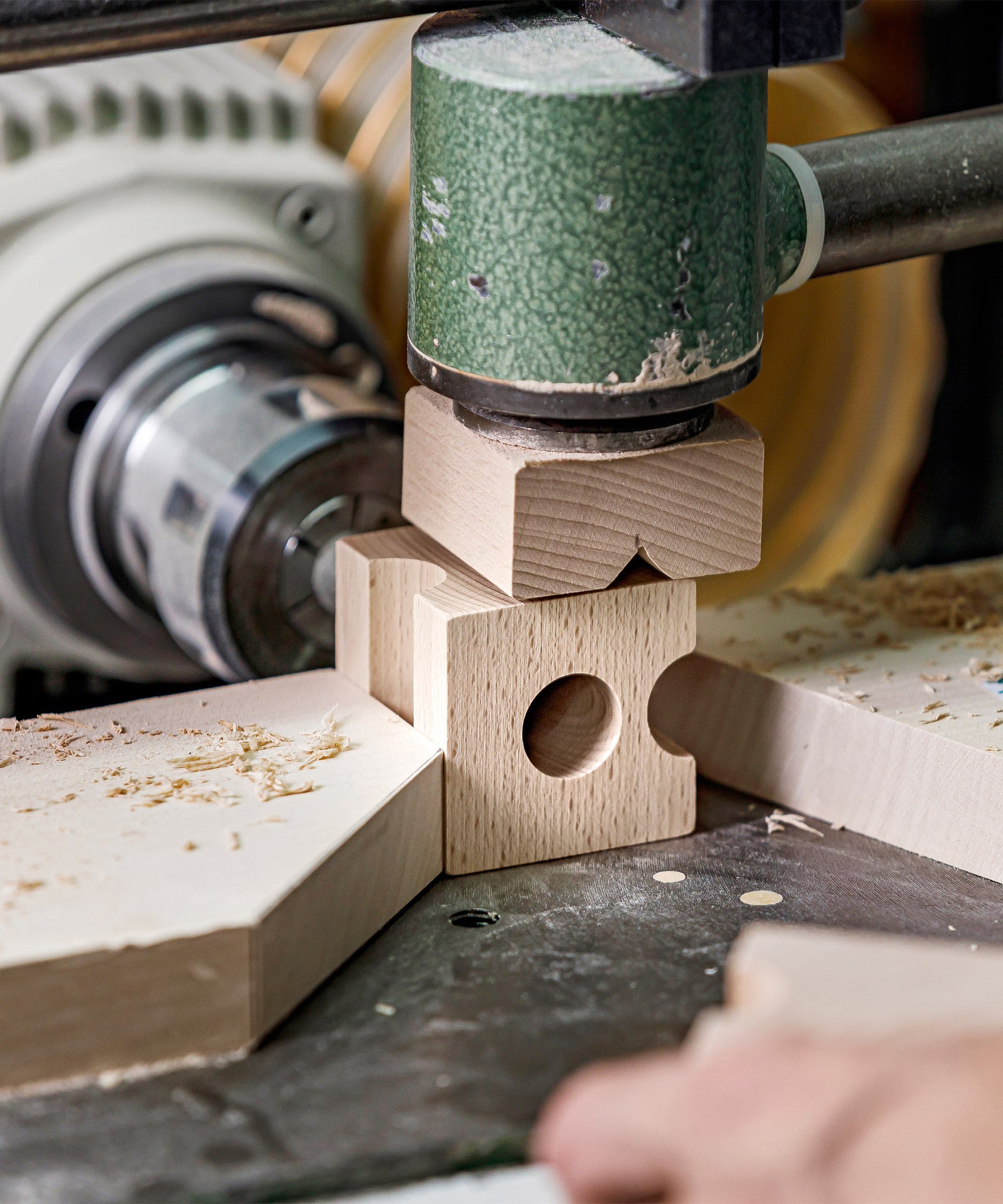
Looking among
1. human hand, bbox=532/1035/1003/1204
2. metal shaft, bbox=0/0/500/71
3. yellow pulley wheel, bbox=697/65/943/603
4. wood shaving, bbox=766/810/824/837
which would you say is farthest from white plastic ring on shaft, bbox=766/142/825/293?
yellow pulley wheel, bbox=697/65/943/603

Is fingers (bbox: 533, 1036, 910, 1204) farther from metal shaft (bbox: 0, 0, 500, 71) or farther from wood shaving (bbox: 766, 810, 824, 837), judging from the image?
metal shaft (bbox: 0, 0, 500, 71)

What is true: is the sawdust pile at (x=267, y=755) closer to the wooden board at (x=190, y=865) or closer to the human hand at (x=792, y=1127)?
the wooden board at (x=190, y=865)

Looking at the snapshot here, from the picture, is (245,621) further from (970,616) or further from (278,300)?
(970,616)

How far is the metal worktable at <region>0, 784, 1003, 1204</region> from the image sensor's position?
665 mm

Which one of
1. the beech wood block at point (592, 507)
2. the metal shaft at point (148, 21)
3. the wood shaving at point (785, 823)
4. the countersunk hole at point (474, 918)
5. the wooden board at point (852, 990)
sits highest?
the metal shaft at point (148, 21)

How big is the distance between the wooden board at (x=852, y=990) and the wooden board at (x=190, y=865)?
0.73 ft

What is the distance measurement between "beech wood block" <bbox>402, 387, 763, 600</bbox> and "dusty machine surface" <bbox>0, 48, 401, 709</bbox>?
0.84ft

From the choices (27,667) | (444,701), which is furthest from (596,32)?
(27,667)

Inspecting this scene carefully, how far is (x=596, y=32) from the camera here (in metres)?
0.83

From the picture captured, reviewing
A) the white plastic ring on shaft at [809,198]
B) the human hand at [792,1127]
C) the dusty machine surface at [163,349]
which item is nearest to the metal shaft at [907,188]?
the white plastic ring on shaft at [809,198]

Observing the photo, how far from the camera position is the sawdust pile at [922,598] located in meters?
1.07

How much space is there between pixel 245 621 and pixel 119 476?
0.21 metres

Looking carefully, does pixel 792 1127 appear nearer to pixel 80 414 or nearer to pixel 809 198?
pixel 809 198

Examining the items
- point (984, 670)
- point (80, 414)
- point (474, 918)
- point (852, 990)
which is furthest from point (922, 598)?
point (80, 414)
